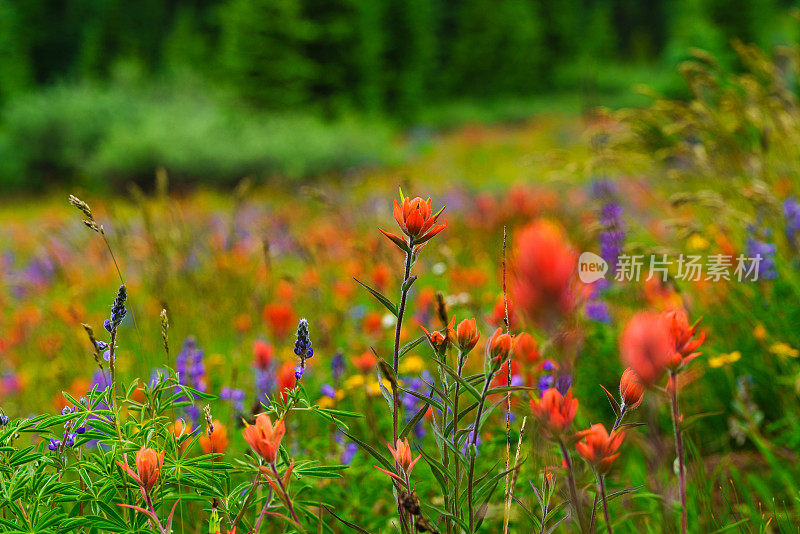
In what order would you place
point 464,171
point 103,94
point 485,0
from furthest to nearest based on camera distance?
point 485,0
point 103,94
point 464,171

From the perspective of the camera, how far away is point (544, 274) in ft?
1.60

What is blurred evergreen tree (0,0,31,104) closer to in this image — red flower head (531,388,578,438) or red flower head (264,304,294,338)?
red flower head (264,304,294,338)

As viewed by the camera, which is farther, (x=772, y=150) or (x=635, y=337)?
(x=772, y=150)

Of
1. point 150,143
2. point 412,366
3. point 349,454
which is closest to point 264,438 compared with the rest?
point 349,454

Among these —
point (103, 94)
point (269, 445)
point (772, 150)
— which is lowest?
point (103, 94)

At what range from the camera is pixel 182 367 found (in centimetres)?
168

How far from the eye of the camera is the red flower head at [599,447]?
2.22ft

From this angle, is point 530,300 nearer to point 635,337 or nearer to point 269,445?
point 635,337

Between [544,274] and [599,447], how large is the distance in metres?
0.30

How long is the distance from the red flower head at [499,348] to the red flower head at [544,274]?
214mm

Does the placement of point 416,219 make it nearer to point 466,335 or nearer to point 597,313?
point 466,335

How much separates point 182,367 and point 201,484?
0.90 m

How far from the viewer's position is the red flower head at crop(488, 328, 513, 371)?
0.72 meters

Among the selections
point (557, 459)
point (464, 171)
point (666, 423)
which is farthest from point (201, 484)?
point (464, 171)
